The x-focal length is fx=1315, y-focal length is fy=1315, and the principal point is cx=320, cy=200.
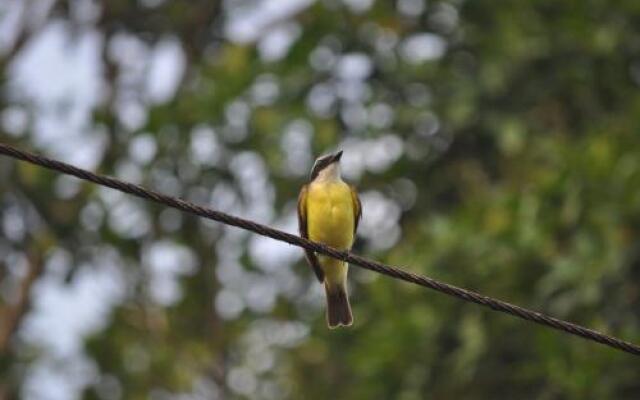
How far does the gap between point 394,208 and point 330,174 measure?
14.3 ft

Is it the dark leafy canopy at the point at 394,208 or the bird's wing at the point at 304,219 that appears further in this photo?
the dark leafy canopy at the point at 394,208

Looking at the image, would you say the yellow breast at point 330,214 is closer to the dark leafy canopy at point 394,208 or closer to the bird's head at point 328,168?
the bird's head at point 328,168

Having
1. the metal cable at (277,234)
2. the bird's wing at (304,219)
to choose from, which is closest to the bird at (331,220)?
the bird's wing at (304,219)

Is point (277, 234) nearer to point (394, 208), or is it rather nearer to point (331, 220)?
point (331, 220)

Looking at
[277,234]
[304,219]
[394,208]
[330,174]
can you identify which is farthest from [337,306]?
[394,208]

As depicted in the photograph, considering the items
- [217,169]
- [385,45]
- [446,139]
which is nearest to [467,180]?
[446,139]

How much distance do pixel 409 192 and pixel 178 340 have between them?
3023 millimetres

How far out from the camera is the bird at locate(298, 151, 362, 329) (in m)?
6.20

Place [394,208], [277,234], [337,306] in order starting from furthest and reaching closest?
[394,208] → [337,306] → [277,234]

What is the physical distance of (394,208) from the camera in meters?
10.7

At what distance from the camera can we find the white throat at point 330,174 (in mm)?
6328

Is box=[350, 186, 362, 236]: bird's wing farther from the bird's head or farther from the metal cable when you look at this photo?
the metal cable

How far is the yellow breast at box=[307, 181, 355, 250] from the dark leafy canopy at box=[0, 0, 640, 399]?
7.45 ft

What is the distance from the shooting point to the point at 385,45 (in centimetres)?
1095
